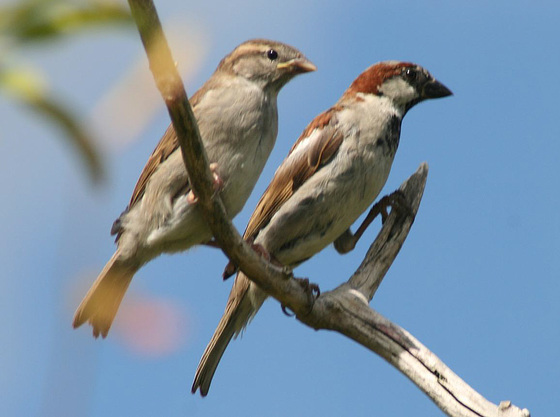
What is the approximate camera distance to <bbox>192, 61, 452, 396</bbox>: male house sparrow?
5125 millimetres

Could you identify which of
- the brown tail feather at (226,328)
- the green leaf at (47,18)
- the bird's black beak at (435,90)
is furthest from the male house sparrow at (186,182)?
the green leaf at (47,18)

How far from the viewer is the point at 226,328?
5309 millimetres

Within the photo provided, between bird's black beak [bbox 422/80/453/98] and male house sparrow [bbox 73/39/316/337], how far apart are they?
1.54 meters

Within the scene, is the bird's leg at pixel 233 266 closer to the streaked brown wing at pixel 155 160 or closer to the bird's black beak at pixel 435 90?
the streaked brown wing at pixel 155 160

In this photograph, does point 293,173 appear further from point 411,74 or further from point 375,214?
point 411,74

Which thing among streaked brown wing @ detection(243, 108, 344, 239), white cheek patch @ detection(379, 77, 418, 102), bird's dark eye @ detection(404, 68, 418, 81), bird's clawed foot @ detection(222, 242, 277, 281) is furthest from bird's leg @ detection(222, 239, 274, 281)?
bird's dark eye @ detection(404, 68, 418, 81)

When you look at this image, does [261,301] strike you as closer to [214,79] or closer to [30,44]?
[214,79]

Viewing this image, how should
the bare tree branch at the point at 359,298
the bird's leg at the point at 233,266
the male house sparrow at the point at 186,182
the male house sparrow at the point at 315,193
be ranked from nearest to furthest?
the bare tree branch at the point at 359,298 < the male house sparrow at the point at 186,182 < the bird's leg at the point at 233,266 < the male house sparrow at the point at 315,193

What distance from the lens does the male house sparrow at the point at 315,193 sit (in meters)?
5.12

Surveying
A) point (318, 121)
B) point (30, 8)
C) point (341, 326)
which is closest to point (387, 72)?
point (318, 121)

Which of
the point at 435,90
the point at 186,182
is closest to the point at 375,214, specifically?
the point at 435,90

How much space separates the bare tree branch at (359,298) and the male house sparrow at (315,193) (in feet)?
1.13

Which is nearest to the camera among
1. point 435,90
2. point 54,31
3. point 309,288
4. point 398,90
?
point 54,31

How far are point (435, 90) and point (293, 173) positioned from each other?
148 cm
